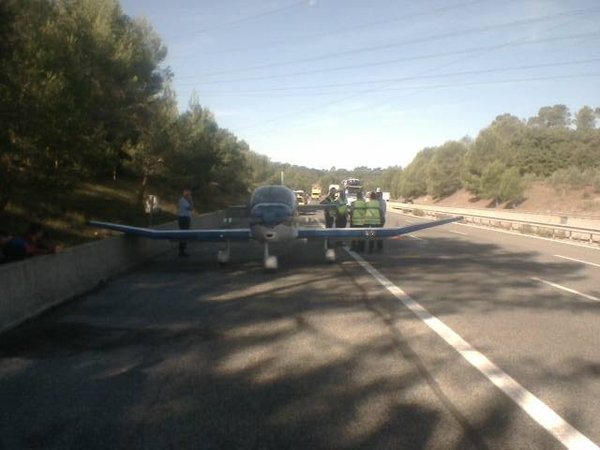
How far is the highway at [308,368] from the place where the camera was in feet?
15.0

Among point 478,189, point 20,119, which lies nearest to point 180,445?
point 20,119

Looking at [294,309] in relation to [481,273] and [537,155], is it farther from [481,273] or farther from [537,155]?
[537,155]

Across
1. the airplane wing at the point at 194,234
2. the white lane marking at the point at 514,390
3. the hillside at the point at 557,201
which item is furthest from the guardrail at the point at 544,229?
the hillside at the point at 557,201

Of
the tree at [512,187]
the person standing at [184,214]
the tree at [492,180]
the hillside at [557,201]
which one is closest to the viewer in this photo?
the person standing at [184,214]

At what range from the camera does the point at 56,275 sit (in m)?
10.1

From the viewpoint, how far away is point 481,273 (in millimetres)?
14273

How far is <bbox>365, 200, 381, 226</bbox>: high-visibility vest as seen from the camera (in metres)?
18.5

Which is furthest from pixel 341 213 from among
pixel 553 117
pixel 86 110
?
pixel 553 117

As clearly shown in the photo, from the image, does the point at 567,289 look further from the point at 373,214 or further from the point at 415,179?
the point at 415,179

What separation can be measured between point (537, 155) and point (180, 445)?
9422 cm

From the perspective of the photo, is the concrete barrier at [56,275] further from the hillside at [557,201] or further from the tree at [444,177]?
the tree at [444,177]

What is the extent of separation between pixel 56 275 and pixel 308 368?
586 centimetres

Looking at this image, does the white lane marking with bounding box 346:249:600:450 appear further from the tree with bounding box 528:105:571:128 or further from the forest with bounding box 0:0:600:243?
the tree with bounding box 528:105:571:128

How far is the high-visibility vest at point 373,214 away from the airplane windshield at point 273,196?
8.17 feet
